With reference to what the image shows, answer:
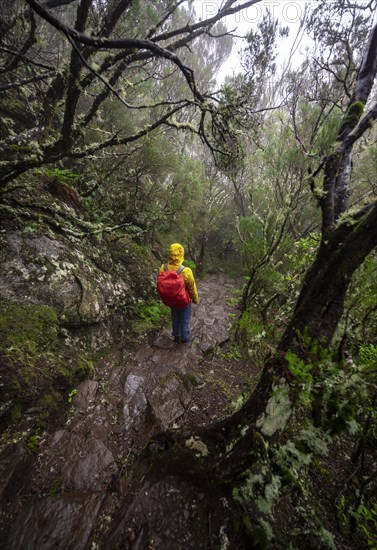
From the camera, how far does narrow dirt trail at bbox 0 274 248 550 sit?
6.00 feet

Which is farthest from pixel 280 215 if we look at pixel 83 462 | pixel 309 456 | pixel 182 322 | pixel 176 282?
pixel 83 462

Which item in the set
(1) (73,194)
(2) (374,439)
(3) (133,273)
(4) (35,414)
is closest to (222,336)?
(3) (133,273)

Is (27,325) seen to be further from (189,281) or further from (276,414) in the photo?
(276,414)

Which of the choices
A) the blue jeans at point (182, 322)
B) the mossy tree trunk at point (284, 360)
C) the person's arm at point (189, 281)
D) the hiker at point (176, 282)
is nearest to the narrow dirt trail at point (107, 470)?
the mossy tree trunk at point (284, 360)

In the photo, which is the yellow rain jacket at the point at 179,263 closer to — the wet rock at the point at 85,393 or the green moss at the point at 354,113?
the wet rock at the point at 85,393

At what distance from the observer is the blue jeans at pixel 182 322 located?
176 inches

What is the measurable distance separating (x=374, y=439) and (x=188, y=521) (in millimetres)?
1983

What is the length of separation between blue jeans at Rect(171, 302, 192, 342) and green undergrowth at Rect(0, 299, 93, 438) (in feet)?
5.49

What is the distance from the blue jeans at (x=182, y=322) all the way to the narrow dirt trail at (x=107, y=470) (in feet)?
1.93

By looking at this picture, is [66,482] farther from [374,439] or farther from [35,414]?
[374,439]

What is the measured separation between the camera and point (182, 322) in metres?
4.54

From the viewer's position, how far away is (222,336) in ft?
17.3

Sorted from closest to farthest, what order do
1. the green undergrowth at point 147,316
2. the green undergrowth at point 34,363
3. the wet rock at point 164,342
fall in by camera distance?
the green undergrowth at point 34,363
the wet rock at point 164,342
the green undergrowth at point 147,316

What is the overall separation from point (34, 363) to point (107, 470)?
1.41 m
